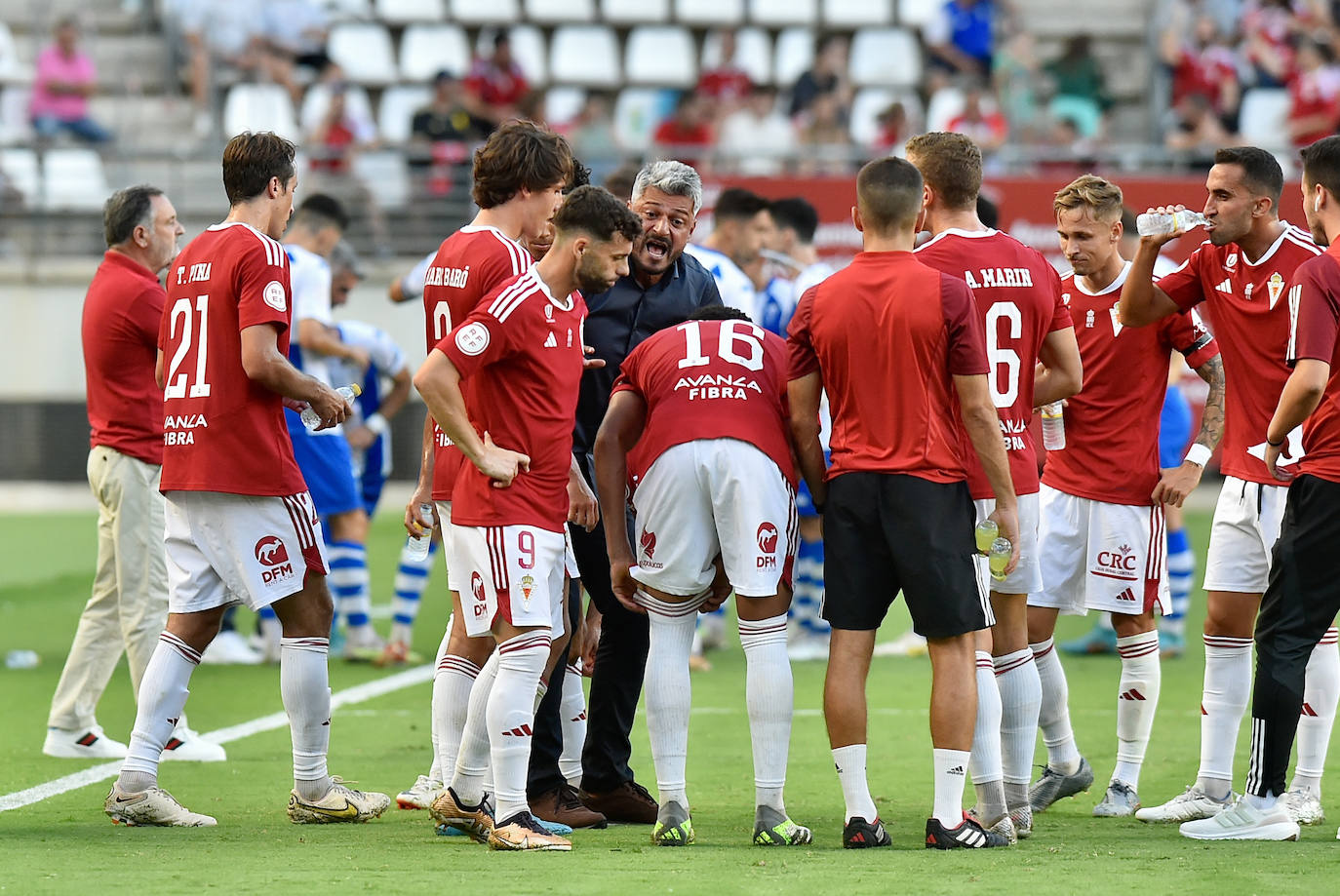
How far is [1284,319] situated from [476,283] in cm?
283

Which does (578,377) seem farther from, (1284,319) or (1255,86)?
(1255,86)

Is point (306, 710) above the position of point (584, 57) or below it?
below

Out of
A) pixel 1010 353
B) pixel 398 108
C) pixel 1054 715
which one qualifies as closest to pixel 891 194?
pixel 1010 353

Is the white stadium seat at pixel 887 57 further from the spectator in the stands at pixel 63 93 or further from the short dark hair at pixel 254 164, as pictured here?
the short dark hair at pixel 254 164

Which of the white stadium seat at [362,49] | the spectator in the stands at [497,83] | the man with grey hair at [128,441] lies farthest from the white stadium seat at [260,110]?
the man with grey hair at [128,441]

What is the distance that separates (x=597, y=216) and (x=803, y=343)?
2.60 feet

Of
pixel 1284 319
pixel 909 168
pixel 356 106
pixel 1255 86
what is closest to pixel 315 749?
pixel 909 168

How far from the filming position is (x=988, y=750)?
562 centimetres

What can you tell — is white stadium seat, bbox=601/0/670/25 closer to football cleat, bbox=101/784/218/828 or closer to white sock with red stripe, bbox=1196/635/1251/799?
white sock with red stripe, bbox=1196/635/1251/799

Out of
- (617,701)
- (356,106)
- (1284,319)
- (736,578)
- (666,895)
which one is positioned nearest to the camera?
(666,895)

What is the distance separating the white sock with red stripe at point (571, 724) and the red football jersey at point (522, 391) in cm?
98

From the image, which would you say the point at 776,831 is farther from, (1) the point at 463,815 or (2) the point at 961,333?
(2) the point at 961,333

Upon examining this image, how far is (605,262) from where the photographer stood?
552 cm

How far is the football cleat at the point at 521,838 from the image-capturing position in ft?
17.9
